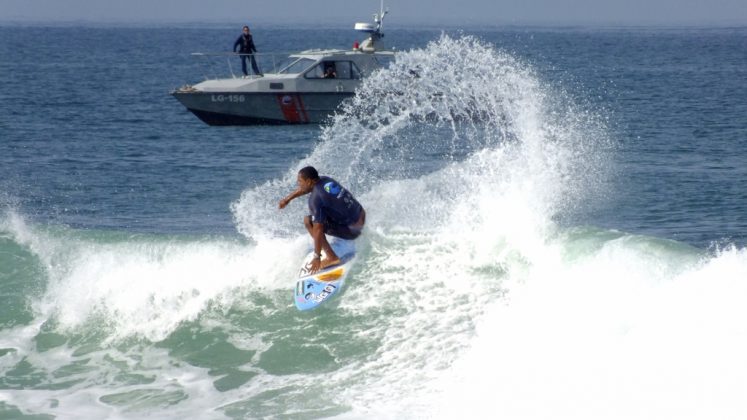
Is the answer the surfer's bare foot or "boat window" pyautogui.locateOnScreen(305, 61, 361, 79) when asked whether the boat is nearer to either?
"boat window" pyautogui.locateOnScreen(305, 61, 361, 79)

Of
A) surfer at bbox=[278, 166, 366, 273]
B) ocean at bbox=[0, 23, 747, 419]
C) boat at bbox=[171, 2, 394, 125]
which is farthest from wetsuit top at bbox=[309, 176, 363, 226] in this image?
boat at bbox=[171, 2, 394, 125]

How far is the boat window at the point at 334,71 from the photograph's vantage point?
24891 millimetres

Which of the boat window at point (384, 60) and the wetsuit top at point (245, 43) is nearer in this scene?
the boat window at point (384, 60)

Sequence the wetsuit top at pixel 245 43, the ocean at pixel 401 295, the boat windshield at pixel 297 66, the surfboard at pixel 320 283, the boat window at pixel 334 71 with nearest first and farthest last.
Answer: the ocean at pixel 401 295, the surfboard at pixel 320 283, the boat window at pixel 334 71, the boat windshield at pixel 297 66, the wetsuit top at pixel 245 43

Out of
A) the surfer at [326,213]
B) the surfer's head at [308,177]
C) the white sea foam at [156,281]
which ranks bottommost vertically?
the white sea foam at [156,281]

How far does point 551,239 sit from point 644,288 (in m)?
1.88

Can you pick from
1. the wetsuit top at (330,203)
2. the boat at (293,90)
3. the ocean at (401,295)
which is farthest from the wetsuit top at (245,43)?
the wetsuit top at (330,203)

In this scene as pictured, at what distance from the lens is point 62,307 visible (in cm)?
1208

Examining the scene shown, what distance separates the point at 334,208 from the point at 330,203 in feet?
0.44

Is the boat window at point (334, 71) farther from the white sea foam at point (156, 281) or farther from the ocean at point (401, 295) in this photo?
the white sea foam at point (156, 281)

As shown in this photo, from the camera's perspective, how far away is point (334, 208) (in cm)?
1109

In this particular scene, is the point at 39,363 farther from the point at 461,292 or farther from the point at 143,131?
the point at 143,131

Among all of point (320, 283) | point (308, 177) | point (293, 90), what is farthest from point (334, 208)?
point (293, 90)

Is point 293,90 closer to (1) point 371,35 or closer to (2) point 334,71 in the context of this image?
(2) point 334,71
